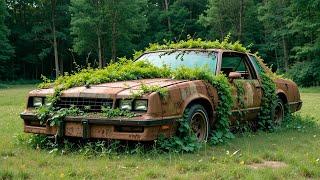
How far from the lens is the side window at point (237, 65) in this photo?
901 centimetres

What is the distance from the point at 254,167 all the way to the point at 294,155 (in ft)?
3.50

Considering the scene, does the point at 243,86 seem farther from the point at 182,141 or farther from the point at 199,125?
the point at 182,141

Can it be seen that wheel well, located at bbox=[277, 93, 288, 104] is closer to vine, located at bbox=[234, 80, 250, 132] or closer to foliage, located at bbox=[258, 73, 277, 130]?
foliage, located at bbox=[258, 73, 277, 130]

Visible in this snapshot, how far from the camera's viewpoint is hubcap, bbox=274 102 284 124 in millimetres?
10164

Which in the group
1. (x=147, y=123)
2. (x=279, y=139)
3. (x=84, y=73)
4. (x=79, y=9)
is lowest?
(x=279, y=139)

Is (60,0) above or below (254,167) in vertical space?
above

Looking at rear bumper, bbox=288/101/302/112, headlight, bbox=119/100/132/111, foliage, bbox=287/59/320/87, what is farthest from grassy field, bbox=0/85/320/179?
foliage, bbox=287/59/320/87

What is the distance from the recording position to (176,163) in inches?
235

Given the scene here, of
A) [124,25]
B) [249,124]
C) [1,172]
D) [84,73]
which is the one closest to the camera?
[1,172]

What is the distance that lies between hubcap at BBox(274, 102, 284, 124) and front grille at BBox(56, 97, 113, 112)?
4.66 m

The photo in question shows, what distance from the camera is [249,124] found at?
9.30 meters

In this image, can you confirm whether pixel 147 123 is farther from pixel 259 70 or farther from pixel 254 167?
pixel 259 70

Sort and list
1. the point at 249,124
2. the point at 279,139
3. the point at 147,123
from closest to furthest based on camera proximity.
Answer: the point at 147,123, the point at 279,139, the point at 249,124

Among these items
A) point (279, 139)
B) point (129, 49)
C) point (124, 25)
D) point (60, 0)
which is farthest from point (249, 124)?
point (60, 0)
